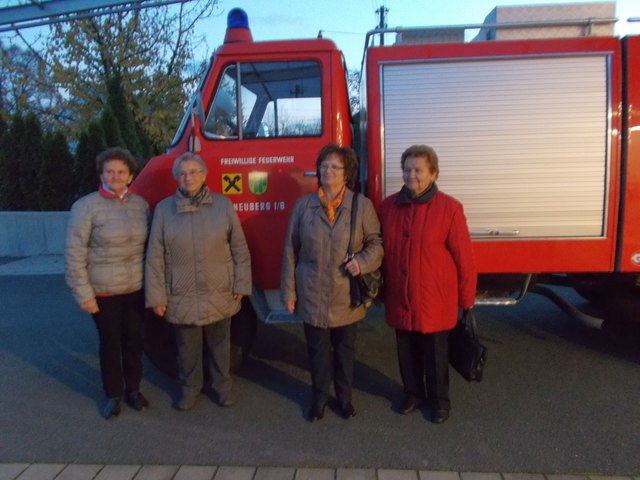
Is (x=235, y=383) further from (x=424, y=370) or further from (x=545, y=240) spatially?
(x=545, y=240)

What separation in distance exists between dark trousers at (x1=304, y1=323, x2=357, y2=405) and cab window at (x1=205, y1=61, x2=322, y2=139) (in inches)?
54.9

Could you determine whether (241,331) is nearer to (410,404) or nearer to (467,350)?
(410,404)

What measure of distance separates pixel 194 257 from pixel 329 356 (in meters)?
1.08

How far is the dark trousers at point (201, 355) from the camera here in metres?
3.58

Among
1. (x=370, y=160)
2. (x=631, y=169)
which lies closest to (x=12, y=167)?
(x=370, y=160)

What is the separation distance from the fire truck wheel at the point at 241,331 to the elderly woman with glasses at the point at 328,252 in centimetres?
69

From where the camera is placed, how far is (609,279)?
4.19 meters

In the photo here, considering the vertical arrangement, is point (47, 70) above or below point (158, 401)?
above

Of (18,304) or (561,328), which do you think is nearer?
(561,328)

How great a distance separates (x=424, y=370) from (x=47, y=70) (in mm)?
12494

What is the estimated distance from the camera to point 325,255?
322 centimetres

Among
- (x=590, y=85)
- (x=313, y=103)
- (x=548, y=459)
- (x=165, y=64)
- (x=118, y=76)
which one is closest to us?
(x=548, y=459)

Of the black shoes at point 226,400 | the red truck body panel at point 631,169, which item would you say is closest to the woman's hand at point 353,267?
the black shoes at point 226,400

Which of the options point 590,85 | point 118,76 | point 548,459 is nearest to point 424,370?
point 548,459
